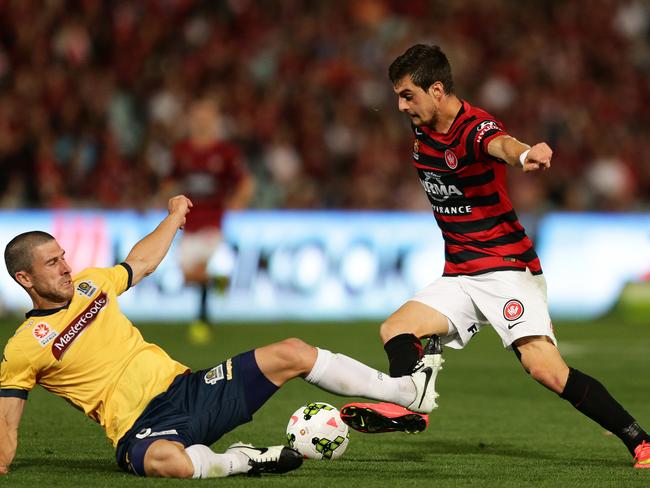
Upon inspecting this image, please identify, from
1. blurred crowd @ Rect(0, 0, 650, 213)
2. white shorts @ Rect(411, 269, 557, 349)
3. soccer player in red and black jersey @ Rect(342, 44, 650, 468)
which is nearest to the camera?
soccer player in red and black jersey @ Rect(342, 44, 650, 468)

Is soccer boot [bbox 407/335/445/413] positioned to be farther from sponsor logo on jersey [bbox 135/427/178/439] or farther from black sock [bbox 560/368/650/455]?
sponsor logo on jersey [bbox 135/427/178/439]

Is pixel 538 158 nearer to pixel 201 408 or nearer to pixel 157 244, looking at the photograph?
pixel 201 408

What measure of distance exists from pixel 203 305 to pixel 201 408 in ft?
23.7

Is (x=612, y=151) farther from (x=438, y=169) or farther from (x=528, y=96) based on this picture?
(x=438, y=169)

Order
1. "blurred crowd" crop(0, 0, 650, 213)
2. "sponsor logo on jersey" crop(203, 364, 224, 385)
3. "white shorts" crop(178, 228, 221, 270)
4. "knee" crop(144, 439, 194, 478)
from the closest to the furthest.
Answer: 1. "knee" crop(144, 439, 194, 478)
2. "sponsor logo on jersey" crop(203, 364, 224, 385)
3. "white shorts" crop(178, 228, 221, 270)
4. "blurred crowd" crop(0, 0, 650, 213)

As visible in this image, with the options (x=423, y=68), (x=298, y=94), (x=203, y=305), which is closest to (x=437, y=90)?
(x=423, y=68)

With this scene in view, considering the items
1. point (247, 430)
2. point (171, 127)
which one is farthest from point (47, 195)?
point (247, 430)

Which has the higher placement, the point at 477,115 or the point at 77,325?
the point at 477,115

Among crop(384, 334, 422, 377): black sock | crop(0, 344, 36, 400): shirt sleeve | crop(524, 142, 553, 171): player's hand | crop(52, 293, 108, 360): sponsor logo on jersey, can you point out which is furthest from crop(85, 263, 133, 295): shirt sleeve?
crop(524, 142, 553, 171): player's hand

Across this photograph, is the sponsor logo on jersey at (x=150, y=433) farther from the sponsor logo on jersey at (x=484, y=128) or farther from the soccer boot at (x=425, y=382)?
the sponsor logo on jersey at (x=484, y=128)

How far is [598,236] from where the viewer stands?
1521cm

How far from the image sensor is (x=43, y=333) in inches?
217

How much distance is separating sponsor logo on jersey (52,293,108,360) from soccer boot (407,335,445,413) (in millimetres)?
1488

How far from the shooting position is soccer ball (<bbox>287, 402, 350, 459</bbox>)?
→ 6082 millimetres
